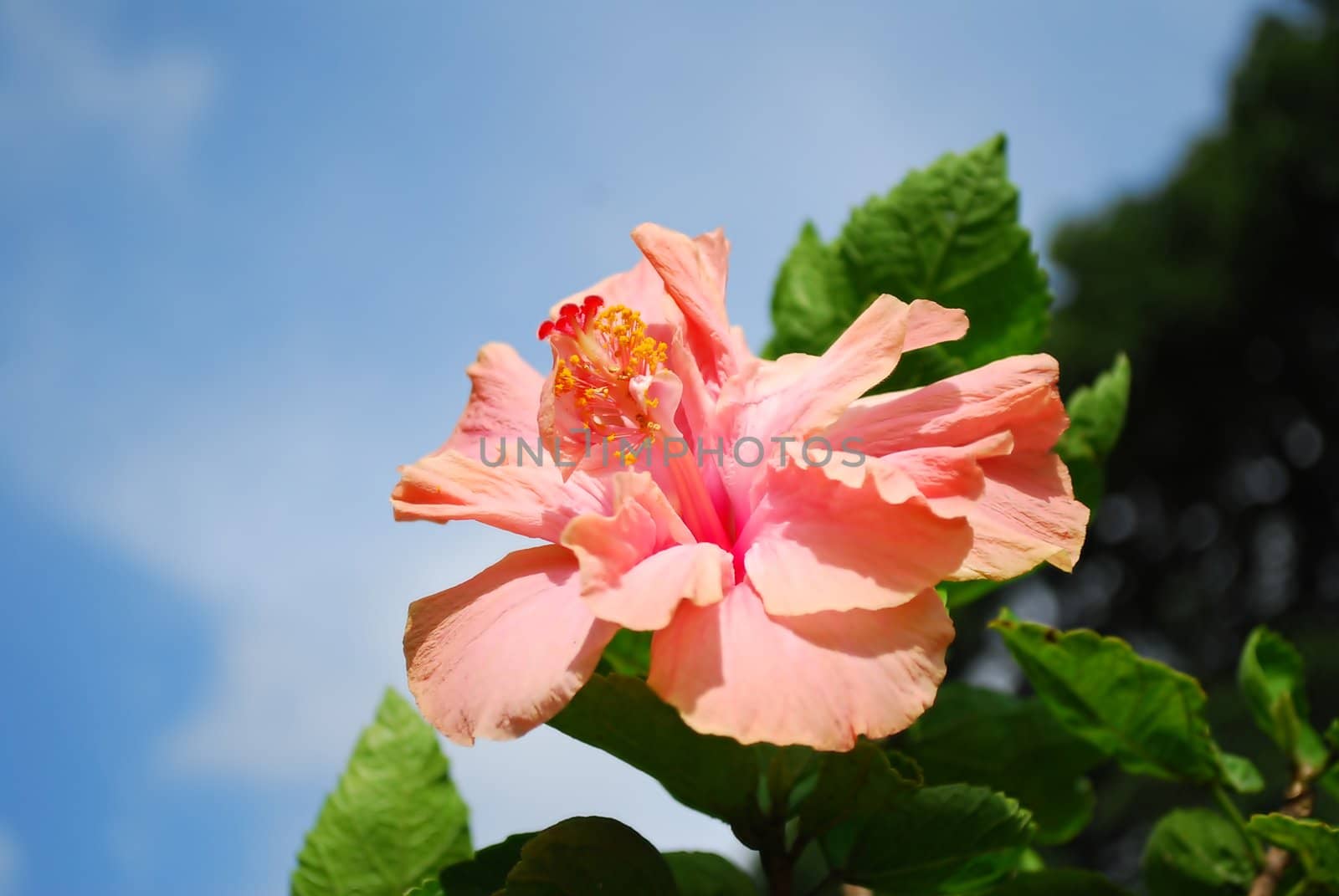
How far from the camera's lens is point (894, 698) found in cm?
65

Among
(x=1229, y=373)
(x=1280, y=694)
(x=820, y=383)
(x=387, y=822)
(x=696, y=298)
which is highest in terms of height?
(x=1229, y=373)

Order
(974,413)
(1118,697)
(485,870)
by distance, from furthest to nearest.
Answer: (1118,697) < (485,870) < (974,413)

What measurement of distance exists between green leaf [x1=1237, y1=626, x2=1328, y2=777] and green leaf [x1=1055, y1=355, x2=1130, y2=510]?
213 millimetres

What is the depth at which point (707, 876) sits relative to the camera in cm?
101

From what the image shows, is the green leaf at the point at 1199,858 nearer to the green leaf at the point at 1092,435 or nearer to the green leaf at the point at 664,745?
the green leaf at the point at 1092,435

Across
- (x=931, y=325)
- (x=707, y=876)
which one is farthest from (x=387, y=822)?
(x=931, y=325)

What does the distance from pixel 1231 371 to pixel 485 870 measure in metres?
13.9

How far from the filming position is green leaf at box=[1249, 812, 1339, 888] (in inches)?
35.7

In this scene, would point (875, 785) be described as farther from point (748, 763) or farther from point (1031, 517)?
point (1031, 517)

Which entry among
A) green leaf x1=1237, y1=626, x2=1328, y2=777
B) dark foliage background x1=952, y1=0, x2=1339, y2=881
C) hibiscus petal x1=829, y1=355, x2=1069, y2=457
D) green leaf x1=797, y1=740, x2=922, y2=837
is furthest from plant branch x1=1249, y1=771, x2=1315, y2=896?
dark foliage background x1=952, y1=0, x2=1339, y2=881

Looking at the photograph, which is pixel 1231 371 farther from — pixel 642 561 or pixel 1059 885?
pixel 642 561

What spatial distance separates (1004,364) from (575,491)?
31 centimetres

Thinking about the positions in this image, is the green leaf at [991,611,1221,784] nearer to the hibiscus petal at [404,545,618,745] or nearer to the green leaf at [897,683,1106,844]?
the green leaf at [897,683,1106,844]

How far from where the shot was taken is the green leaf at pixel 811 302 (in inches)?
43.3
